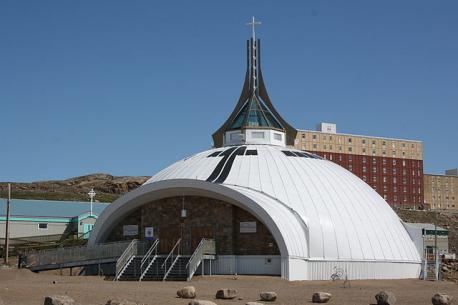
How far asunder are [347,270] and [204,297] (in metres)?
13.6

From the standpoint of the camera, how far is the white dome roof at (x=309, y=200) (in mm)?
35000

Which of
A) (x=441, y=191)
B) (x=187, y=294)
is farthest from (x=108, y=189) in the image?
(x=187, y=294)

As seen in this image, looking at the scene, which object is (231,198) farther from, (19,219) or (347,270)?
(19,219)

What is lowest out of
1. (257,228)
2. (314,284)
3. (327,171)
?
(314,284)

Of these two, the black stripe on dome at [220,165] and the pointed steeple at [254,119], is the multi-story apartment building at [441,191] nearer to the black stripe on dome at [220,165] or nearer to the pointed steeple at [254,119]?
the pointed steeple at [254,119]

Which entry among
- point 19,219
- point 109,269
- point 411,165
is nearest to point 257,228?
point 109,269

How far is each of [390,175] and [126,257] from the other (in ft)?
340

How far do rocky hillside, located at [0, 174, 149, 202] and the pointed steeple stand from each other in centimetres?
4454

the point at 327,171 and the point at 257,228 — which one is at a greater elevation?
the point at 327,171

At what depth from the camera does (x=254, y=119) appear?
152ft

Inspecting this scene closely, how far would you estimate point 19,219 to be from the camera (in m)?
61.0

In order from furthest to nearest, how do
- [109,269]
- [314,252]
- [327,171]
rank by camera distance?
1. [327,171]
2. [109,269]
3. [314,252]

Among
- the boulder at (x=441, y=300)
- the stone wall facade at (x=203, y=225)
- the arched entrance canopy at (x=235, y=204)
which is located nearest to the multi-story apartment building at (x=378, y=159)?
the arched entrance canopy at (x=235, y=204)

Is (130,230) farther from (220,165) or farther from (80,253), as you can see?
(220,165)
